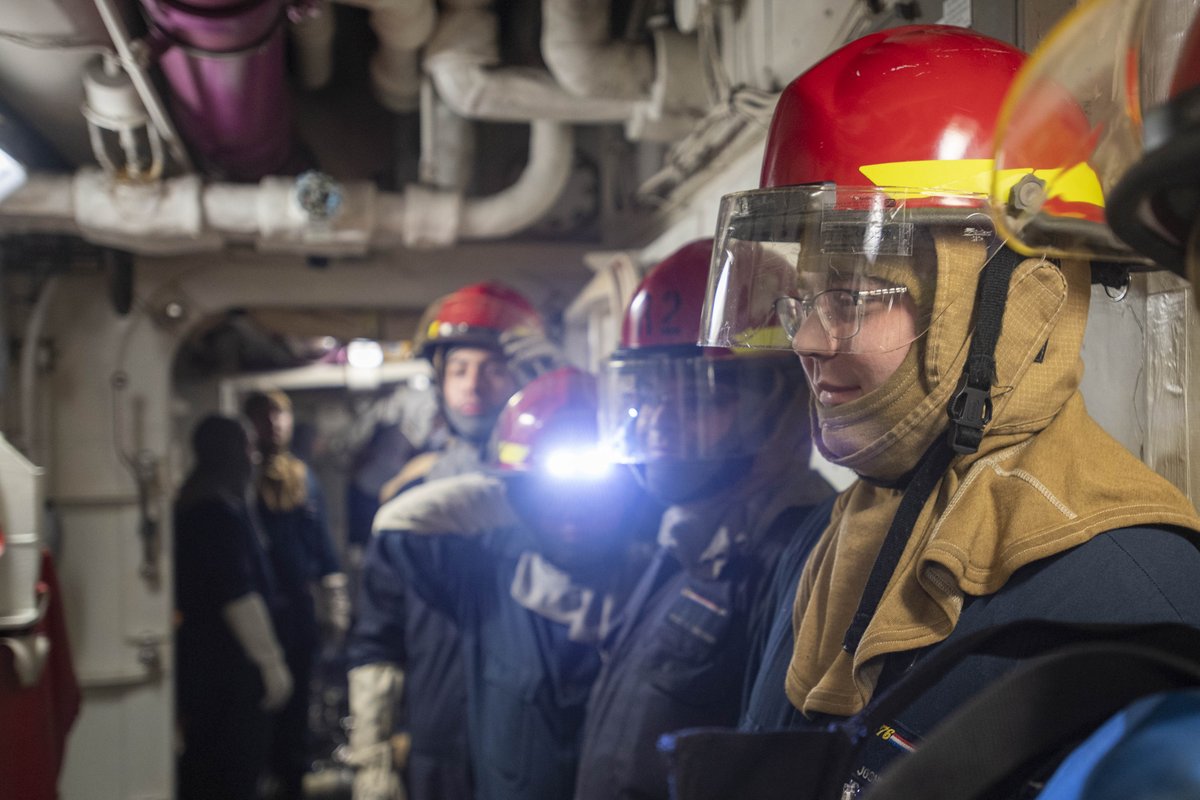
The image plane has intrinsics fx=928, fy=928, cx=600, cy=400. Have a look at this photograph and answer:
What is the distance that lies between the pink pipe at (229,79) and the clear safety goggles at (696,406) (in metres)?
1.47

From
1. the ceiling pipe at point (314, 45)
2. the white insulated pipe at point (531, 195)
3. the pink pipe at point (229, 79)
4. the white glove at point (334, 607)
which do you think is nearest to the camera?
the pink pipe at point (229, 79)

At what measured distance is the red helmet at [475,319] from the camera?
13.2 feet

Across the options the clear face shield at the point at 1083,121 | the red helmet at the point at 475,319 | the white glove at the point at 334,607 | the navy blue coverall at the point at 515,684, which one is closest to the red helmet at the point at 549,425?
the navy blue coverall at the point at 515,684

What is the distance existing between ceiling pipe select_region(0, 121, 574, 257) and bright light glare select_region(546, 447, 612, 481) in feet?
5.49

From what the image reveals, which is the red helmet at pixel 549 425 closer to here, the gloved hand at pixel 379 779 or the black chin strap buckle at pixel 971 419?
the gloved hand at pixel 379 779

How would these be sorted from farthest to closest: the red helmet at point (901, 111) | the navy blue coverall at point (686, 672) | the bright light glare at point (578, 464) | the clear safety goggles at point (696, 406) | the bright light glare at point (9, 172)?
the bright light glare at point (9, 172) → the bright light glare at point (578, 464) → the clear safety goggles at point (696, 406) → the navy blue coverall at point (686, 672) → the red helmet at point (901, 111)

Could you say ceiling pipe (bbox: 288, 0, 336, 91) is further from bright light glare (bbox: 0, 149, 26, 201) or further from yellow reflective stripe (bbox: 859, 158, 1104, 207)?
yellow reflective stripe (bbox: 859, 158, 1104, 207)

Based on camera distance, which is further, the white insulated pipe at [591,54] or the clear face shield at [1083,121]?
the white insulated pipe at [591,54]

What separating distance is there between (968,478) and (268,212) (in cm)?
354

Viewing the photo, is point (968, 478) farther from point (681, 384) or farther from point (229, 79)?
point (229, 79)

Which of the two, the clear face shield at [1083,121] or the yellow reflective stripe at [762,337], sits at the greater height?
the clear face shield at [1083,121]

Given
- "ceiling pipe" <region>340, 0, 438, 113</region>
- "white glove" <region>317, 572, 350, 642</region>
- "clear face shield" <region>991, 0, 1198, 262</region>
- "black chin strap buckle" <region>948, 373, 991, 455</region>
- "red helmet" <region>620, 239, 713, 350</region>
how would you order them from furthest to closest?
"white glove" <region>317, 572, 350, 642</region> < "ceiling pipe" <region>340, 0, 438, 113</region> < "red helmet" <region>620, 239, 713, 350</region> < "black chin strap buckle" <region>948, 373, 991, 455</region> < "clear face shield" <region>991, 0, 1198, 262</region>

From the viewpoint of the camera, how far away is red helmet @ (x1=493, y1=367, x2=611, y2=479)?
305cm

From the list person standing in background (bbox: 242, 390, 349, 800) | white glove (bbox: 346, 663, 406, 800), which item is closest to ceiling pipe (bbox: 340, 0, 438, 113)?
white glove (bbox: 346, 663, 406, 800)
